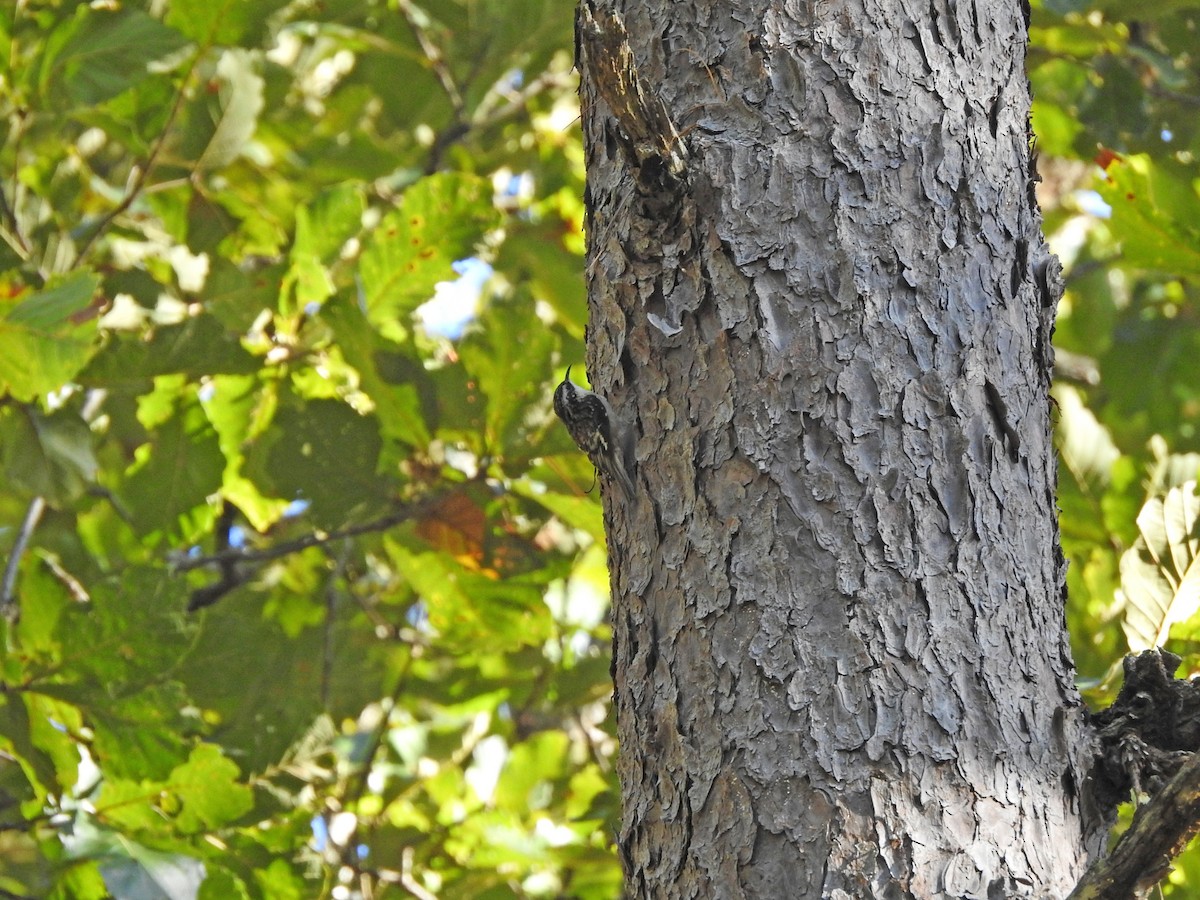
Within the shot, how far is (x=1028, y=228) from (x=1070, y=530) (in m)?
1.13

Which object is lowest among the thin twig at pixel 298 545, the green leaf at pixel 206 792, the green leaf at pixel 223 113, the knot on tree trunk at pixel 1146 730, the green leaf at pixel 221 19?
the green leaf at pixel 206 792

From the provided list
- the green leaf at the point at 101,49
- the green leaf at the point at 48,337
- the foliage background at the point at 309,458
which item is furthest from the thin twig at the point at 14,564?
the green leaf at the point at 101,49

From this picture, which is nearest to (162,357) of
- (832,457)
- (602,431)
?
(602,431)

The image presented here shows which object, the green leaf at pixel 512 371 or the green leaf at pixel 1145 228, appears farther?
the green leaf at pixel 512 371

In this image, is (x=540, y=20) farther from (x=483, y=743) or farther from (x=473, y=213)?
(x=483, y=743)

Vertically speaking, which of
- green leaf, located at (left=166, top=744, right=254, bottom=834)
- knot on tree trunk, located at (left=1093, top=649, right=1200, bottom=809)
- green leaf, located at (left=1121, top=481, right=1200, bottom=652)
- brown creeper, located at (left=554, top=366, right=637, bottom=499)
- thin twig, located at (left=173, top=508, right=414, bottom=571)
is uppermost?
thin twig, located at (left=173, top=508, right=414, bottom=571)

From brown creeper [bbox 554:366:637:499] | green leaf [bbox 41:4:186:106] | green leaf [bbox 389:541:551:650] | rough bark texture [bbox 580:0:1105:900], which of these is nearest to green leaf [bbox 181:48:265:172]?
green leaf [bbox 41:4:186:106]

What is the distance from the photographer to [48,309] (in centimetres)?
162

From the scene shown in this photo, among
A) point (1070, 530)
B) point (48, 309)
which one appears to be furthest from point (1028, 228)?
point (48, 309)

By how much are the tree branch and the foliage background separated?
55cm

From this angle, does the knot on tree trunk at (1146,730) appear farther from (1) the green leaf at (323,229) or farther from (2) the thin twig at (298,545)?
(1) the green leaf at (323,229)

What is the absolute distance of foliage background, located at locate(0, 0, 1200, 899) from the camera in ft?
5.47

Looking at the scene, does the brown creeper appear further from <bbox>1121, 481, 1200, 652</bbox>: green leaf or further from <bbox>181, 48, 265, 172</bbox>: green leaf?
<bbox>181, 48, 265, 172</bbox>: green leaf

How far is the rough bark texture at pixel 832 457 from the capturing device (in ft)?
2.78
